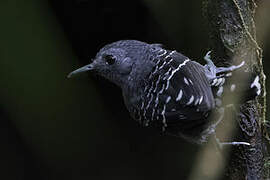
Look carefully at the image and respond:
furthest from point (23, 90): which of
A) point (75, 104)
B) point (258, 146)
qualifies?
point (258, 146)

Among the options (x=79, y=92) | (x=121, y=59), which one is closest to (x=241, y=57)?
(x=121, y=59)

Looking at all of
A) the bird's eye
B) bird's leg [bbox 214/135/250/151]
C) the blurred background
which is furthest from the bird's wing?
the blurred background

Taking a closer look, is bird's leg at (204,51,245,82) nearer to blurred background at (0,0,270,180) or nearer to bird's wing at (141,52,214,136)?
bird's wing at (141,52,214,136)

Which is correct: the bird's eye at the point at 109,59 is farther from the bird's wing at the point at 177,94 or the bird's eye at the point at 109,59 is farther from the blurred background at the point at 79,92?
the blurred background at the point at 79,92

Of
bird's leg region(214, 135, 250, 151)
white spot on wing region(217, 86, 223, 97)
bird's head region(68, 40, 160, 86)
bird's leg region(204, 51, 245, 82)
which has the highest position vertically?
bird's head region(68, 40, 160, 86)

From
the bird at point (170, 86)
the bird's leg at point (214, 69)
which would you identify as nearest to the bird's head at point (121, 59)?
the bird at point (170, 86)
